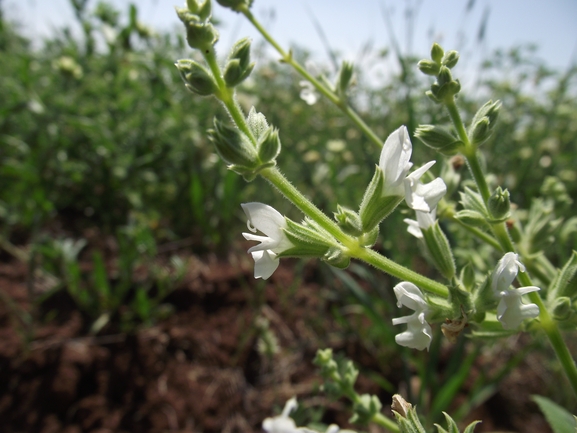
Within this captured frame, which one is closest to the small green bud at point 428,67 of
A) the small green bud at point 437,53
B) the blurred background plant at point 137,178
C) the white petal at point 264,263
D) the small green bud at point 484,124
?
the small green bud at point 437,53

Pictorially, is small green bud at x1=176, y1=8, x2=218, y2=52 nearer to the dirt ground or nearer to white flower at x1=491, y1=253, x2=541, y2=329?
white flower at x1=491, y1=253, x2=541, y2=329

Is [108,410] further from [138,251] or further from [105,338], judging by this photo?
[138,251]

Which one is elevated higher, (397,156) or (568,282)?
(397,156)

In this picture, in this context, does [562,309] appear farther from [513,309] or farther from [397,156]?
[397,156]

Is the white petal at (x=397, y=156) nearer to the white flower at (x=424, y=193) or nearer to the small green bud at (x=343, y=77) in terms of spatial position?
the white flower at (x=424, y=193)

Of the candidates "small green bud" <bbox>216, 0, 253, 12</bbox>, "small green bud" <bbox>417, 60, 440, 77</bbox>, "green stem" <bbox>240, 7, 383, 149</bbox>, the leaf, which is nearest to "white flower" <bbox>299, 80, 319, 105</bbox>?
"green stem" <bbox>240, 7, 383, 149</bbox>

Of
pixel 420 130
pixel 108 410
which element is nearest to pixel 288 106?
pixel 108 410

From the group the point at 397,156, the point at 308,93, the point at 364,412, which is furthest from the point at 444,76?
the point at 364,412
